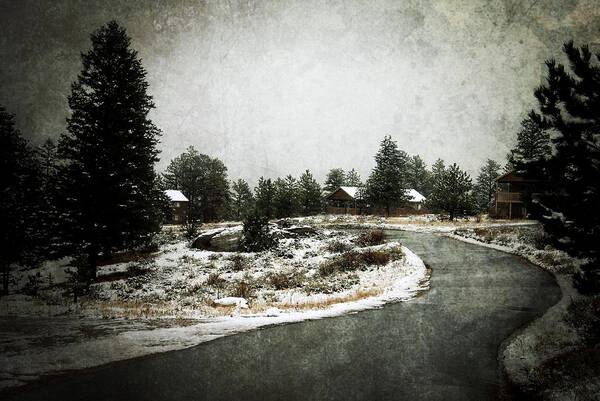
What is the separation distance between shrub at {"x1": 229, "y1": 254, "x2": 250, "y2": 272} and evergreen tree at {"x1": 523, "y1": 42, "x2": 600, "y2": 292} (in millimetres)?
16191

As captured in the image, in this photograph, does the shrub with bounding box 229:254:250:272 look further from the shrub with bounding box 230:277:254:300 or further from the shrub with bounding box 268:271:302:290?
the shrub with bounding box 230:277:254:300

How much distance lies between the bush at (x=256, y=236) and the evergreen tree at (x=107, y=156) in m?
7.57

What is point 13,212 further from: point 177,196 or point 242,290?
point 177,196

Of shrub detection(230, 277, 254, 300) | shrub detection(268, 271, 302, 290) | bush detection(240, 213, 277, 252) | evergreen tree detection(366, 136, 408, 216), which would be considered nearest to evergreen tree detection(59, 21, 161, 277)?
shrub detection(230, 277, 254, 300)

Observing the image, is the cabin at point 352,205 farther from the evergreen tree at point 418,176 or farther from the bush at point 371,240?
the bush at point 371,240

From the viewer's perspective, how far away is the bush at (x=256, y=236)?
2504 centimetres

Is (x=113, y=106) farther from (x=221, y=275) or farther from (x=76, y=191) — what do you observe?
(x=221, y=275)

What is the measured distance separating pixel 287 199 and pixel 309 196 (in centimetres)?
689

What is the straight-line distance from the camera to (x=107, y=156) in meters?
17.5

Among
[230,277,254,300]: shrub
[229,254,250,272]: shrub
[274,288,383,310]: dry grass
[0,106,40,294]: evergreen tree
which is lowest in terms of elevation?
[230,277,254,300]: shrub

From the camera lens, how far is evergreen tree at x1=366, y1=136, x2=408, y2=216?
5581 cm

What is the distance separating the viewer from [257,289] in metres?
15.3

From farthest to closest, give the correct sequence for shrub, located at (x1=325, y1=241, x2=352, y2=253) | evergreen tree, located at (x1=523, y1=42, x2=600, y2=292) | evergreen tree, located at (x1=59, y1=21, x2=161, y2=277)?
shrub, located at (x1=325, y1=241, x2=352, y2=253), evergreen tree, located at (x1=59, y1=21, x2=161, y2=277), evergreen tree, located at (x1=523, y1=42, x2=600, y2=292)

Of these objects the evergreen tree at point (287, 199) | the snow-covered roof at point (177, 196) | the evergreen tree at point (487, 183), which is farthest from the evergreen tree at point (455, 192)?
the snow-covered roof at point (177, 196)
